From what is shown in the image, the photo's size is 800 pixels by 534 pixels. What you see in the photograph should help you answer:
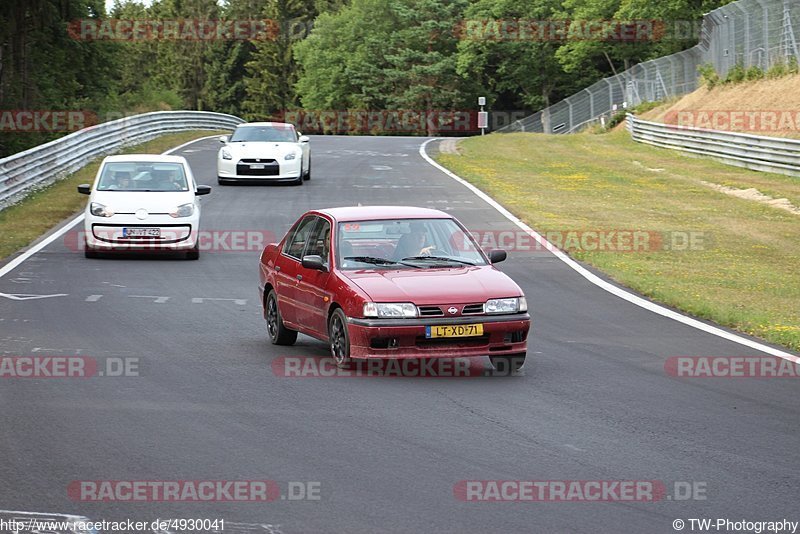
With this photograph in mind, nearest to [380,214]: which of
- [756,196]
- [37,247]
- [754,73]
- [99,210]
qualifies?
[99,210]

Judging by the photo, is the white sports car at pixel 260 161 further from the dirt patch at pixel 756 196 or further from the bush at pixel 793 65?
the bush at pixel 793 65

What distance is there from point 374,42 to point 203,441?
111m

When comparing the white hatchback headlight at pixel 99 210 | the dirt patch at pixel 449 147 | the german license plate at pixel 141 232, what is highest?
the white hatchback headlight at pixel 99 210

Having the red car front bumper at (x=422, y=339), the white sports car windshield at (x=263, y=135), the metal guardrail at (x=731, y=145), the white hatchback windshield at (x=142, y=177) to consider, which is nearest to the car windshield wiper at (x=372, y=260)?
the red car front bumper at (x=422, y=339)

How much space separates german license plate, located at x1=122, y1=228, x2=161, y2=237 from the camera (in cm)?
2112

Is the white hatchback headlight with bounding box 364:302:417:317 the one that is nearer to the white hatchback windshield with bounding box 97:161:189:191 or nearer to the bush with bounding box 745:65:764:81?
the white hatchback windshield with bounding box 97:161:189:191

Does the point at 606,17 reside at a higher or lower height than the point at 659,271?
higher

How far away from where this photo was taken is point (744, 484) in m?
7.52

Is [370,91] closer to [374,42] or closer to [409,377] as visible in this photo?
[374,42]

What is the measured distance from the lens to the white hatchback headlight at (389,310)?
1104 cm

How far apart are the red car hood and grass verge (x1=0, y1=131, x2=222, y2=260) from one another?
1115 centimetres

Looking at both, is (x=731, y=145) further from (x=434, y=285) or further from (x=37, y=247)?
(x=434, y=285)

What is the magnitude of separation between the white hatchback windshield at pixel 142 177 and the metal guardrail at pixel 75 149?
608 centimetres

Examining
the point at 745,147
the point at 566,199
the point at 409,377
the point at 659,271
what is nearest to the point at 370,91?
the point at 745,147
